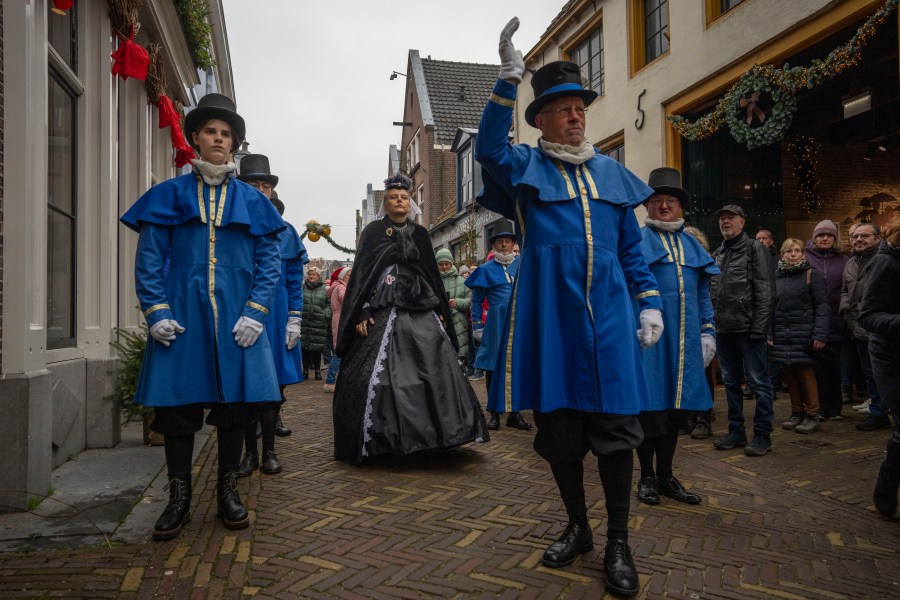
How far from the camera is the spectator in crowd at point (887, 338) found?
3500 millimetres

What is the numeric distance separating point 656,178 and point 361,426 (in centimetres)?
258

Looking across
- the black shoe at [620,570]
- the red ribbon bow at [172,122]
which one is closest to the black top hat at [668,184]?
the black shoe at [620,570]

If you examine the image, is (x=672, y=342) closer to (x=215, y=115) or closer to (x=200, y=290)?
(x=200, y=290)

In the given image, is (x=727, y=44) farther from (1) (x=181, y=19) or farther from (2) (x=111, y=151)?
(2) (x=111, y=151)

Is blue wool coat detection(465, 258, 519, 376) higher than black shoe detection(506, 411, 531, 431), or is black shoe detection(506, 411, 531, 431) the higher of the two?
blue wool coat detection(465, 258, 519, 376)

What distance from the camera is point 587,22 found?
12.3 meters

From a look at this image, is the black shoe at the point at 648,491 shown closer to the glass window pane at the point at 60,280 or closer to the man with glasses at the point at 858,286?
the man with glasses at the point at 858,286

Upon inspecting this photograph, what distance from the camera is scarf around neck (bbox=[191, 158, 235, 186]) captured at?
10.8 feet

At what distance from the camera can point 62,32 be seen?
5098 mm

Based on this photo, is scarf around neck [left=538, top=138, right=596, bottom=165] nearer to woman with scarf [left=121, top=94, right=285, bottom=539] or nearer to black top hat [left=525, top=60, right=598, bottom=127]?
black top hat [left=525, top=60, right=598, bottom=127]

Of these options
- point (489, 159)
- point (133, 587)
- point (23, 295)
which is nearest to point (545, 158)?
point (489, 159)

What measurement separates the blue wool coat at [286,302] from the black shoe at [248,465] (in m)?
0.55

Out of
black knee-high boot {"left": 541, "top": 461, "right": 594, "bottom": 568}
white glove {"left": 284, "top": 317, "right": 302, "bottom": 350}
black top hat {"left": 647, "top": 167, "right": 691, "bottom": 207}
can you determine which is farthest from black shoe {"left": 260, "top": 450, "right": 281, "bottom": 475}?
black top hat {"left": 647, "top": 167, "right": 691, "bottom": 207}

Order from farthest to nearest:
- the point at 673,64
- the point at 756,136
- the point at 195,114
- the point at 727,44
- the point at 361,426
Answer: the point at 673,64 < the point at 727,44 < the point at 756,136 < the point at 361,426 < the point at 195,114
